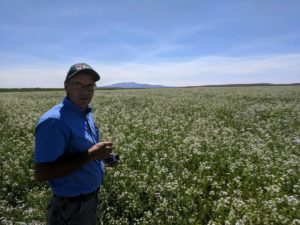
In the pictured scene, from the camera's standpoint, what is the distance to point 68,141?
3543 mm

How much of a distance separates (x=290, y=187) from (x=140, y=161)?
3.77 meters

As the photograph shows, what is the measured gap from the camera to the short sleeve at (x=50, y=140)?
333 cm

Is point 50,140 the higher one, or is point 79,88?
point 79,88

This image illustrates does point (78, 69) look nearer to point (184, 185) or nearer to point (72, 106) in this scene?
point (72, 106)

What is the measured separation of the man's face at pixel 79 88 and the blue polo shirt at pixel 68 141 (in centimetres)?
7

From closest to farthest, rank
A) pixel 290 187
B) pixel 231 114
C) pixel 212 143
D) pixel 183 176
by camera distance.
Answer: pixel 290 187
pixel 183 176
pixel 212 143
pixel 231 114

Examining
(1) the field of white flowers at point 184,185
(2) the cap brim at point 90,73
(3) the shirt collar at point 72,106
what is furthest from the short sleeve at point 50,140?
(1) the field of white flowers at point 184,185

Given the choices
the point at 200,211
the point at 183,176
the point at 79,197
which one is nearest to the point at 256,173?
the point at 183,176

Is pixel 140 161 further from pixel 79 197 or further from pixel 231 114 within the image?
pixel 231 114

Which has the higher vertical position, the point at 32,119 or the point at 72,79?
the point at 72,79

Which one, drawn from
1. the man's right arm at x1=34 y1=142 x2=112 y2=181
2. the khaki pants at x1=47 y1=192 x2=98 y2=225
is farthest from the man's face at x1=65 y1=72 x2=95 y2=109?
the khaki pants at x1=47 y1=192 x2=98 y2=225

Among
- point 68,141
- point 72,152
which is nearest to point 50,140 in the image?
point 68,141

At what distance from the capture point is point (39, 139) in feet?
11.1

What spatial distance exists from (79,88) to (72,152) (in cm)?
70
